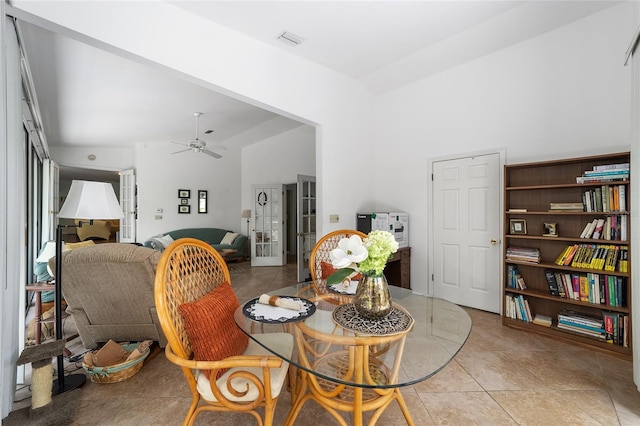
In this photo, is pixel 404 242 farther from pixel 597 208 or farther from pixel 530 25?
pixel 530 25

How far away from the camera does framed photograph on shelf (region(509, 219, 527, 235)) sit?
10.3 feet

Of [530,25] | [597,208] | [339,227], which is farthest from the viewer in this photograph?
[339,227]

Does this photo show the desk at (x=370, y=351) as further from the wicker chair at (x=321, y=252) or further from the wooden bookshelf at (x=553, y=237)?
the wooden bookshelf at (x=553, y=237)

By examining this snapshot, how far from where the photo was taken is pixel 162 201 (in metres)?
7.12

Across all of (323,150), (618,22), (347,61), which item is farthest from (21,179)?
(618,22)

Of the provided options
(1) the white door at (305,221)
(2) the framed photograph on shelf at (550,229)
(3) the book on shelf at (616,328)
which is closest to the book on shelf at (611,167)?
(2) the framed photograph on shelf at (550,229)

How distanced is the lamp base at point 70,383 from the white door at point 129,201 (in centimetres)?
543

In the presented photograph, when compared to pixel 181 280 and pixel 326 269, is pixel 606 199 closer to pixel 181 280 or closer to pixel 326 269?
pixel 326 269

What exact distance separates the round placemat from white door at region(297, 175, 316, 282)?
147 inches

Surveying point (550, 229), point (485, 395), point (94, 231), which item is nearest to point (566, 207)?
point (550, 229)

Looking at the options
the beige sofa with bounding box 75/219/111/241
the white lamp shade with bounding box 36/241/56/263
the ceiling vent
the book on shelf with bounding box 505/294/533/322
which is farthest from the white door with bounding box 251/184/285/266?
the beige sofa with bounding box 75/219/111/241

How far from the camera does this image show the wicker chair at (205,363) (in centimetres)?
126

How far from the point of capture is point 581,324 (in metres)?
2.71

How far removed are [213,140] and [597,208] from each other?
712 centimetres
